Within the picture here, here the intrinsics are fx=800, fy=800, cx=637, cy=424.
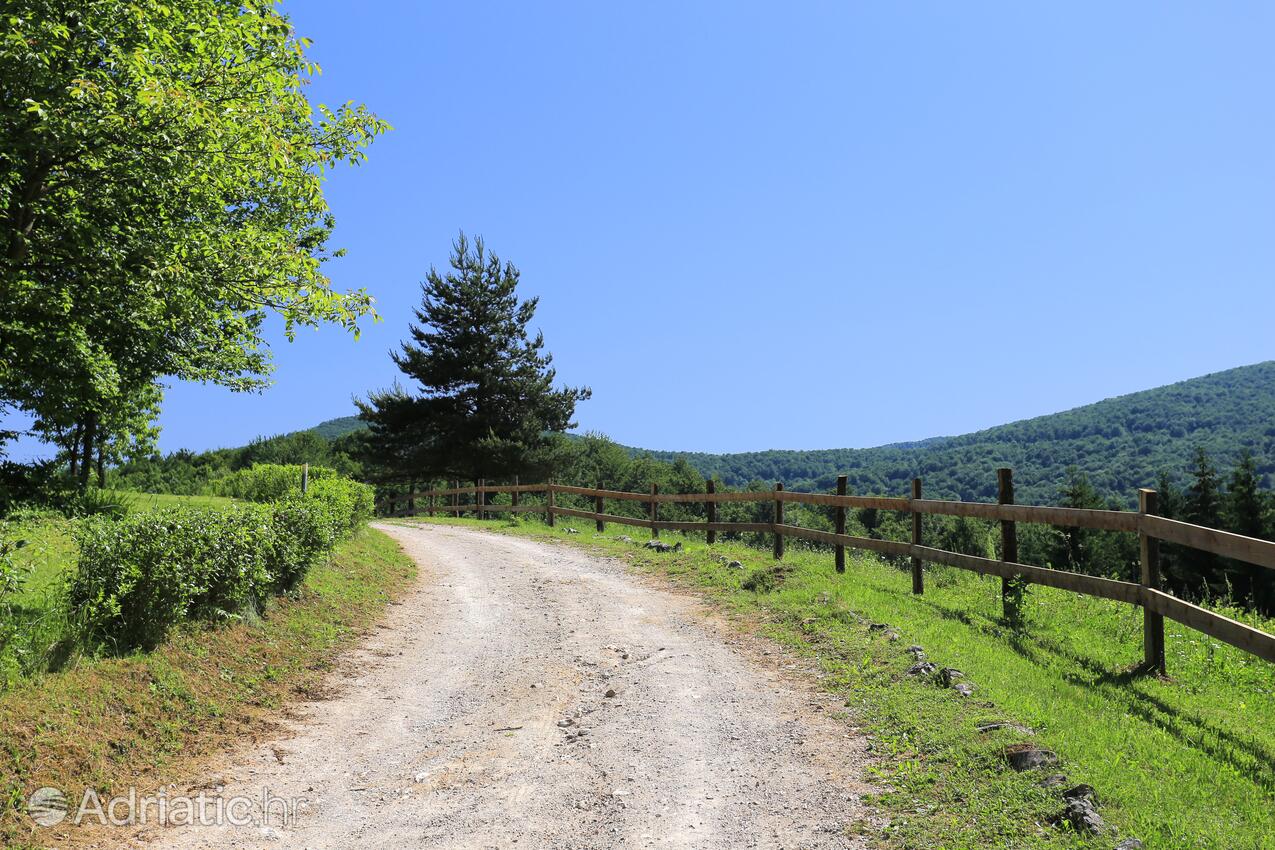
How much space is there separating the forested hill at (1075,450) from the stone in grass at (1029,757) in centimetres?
11938

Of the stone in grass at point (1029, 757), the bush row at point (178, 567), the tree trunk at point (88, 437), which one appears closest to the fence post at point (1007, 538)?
the stone in grass at point (1029, 757)

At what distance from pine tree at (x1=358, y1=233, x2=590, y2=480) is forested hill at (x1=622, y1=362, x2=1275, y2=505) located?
8169 centimetres

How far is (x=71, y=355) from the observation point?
605 inches

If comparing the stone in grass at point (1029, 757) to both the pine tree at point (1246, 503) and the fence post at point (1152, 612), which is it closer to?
the fence post at point (1152, 612)

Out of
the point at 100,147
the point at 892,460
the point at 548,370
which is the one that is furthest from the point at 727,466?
the point at 100,147

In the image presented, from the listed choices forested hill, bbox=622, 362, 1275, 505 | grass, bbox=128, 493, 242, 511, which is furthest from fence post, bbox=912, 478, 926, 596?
forested hill, bbox=622, 362, 1275, 505

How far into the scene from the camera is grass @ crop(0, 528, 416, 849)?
601 centimetres

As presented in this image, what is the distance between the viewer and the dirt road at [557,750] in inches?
215

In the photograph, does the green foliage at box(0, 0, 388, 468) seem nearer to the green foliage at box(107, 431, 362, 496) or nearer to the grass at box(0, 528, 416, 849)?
the grass at box(0, 528, 416, 849)

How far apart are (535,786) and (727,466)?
475 feet

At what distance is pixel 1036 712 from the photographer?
22.8ft

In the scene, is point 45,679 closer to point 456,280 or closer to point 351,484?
point 351,484

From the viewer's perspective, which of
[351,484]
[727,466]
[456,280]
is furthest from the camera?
[727,466]

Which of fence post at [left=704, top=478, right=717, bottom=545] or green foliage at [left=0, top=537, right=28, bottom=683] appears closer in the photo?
green foliage at [left=0, top=537, right=28, bottom=683]
